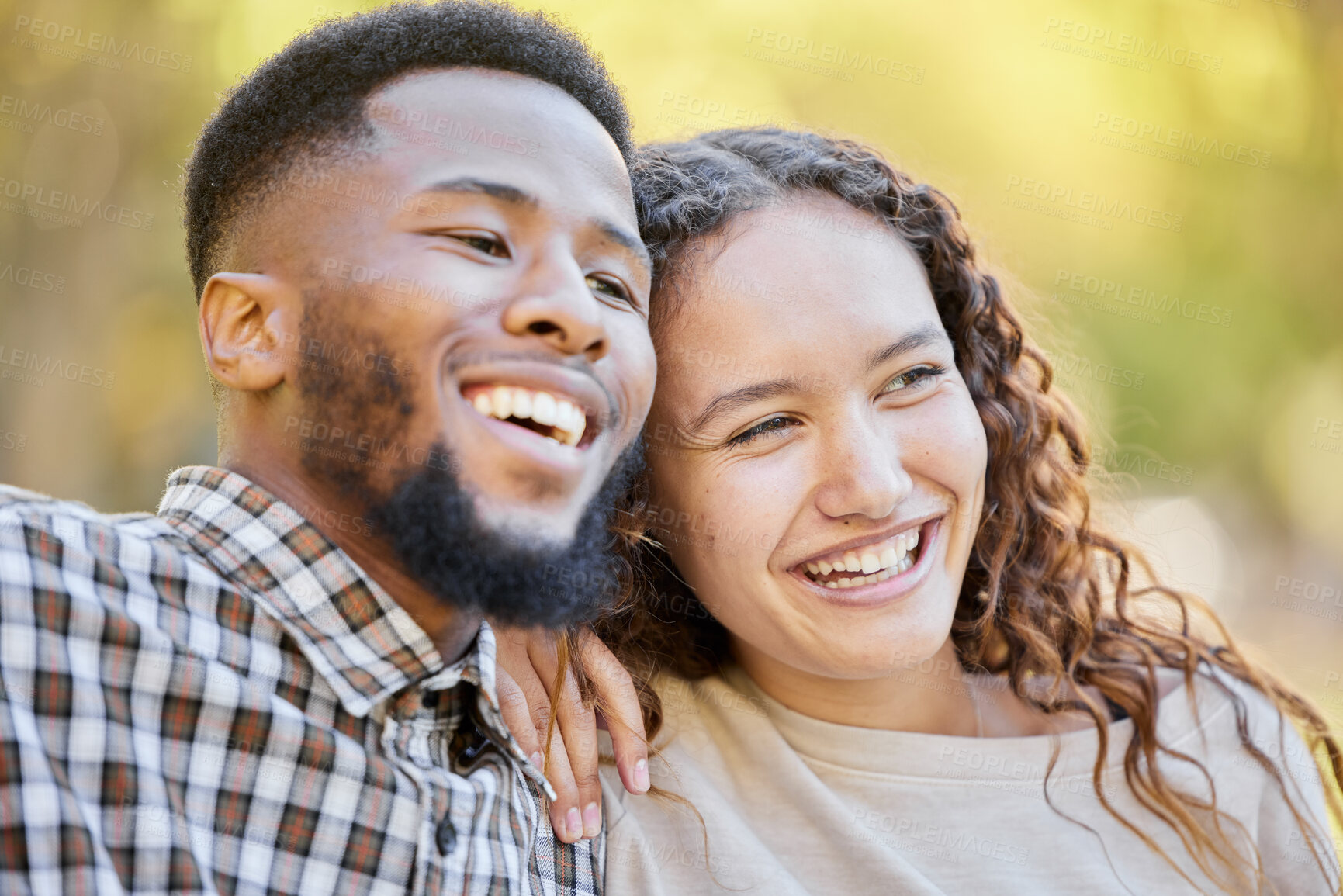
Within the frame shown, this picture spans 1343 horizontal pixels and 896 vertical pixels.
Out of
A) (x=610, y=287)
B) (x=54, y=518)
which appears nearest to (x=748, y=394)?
(x=610, y=287)

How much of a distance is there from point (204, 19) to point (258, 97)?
5235 mm

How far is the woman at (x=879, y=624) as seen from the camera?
2396mm

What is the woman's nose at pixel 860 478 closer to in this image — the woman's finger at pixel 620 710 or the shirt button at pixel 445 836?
the woman's finger at pixel 620 710

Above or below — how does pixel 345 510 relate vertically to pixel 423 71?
below

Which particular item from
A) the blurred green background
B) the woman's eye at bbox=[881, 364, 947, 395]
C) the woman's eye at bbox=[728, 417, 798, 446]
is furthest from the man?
the blurred green background

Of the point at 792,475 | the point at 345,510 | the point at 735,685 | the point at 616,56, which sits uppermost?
the point at 616,56

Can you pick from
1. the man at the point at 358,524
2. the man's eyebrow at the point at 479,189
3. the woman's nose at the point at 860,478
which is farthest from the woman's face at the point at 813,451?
the man's eyebrow at the point at 479,189

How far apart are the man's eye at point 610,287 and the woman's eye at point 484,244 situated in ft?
0.70

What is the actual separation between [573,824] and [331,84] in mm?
1557

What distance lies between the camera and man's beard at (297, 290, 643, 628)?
6.13ft

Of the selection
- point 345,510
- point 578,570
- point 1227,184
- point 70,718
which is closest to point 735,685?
point 578,570

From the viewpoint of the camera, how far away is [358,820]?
5.85 feet

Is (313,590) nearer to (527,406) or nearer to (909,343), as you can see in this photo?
(527,406)

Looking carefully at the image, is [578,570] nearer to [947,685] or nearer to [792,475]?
[792,475]
